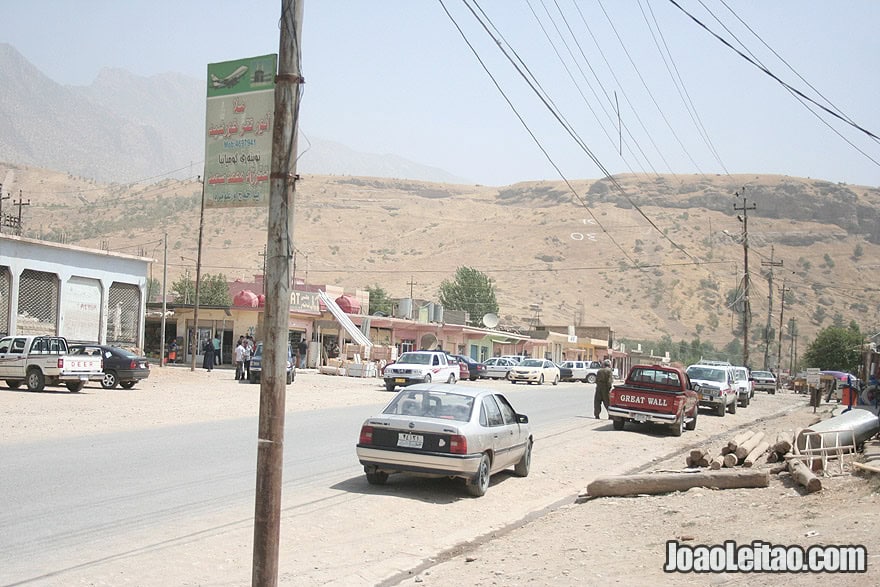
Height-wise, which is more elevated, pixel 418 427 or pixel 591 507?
pixel 418 427

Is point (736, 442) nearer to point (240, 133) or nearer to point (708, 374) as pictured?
point (240, 133)

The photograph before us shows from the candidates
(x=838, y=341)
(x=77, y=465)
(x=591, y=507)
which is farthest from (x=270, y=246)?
(x=838, y=341)

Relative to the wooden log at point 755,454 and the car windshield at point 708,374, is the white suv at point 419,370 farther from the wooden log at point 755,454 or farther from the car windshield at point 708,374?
the wooden log at point 755,454

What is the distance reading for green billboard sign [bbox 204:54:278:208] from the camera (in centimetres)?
701

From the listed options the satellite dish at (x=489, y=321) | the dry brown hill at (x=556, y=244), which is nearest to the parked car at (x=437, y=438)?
the satellite dish at (x=489, y=321)

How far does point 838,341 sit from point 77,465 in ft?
287

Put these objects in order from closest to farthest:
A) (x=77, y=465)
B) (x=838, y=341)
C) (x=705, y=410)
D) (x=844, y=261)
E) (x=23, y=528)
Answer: (x=23, y=528) < (x=77, y=465) < (x=705, y=410) < (x=838, y=341) < (x=844, y=261)

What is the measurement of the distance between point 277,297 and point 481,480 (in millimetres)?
6863

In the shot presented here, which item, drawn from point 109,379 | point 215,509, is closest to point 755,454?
point 215,509

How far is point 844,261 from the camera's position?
139m

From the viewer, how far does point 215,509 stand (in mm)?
10586

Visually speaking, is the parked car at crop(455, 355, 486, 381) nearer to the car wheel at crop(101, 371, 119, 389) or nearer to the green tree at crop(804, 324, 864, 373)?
the car wheel at crop(101, 371, 119, 389)

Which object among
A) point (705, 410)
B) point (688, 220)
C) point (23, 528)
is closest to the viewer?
point (23, 528)

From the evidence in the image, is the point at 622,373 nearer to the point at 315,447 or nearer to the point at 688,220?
the point at 688,220
